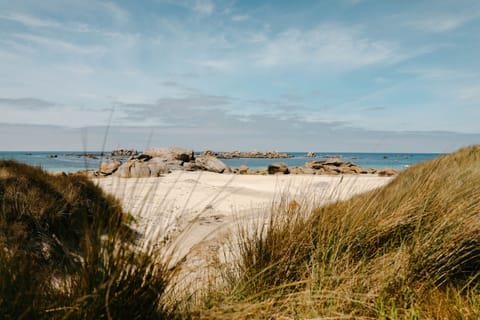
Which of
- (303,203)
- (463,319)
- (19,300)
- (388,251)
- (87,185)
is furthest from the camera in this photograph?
(87,185)

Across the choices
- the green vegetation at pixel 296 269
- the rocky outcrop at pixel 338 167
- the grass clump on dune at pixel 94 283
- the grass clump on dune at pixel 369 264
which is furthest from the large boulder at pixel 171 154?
the grass clump on dune at pixel 94 283

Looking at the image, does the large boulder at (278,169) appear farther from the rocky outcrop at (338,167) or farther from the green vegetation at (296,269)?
the green vegetation at (296,269)

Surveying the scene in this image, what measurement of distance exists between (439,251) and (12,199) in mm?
4852

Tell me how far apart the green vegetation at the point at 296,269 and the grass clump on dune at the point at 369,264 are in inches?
0.4

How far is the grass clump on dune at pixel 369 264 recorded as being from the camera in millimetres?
2143

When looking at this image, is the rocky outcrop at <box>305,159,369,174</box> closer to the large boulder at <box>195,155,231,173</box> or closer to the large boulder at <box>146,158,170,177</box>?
the large boulder at <box>195,155,231,173</box>

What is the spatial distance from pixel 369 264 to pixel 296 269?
22.1 inches

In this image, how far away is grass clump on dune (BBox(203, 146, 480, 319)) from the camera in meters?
2.14

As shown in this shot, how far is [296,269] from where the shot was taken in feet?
8.41

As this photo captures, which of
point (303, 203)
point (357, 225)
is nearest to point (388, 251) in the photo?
point (357, 225)

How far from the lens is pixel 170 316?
5.78ft

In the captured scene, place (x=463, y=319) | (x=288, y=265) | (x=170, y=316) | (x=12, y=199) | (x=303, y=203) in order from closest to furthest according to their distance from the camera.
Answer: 1. (x=170, y=316)
2. (x=463, y=319)
3. (x=288, y=265)
4. (x=303, y=203)
5. (x=12, y=199)

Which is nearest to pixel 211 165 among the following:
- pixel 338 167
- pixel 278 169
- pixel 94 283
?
pixel 278 169

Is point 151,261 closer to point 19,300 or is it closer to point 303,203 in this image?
point 19,300
